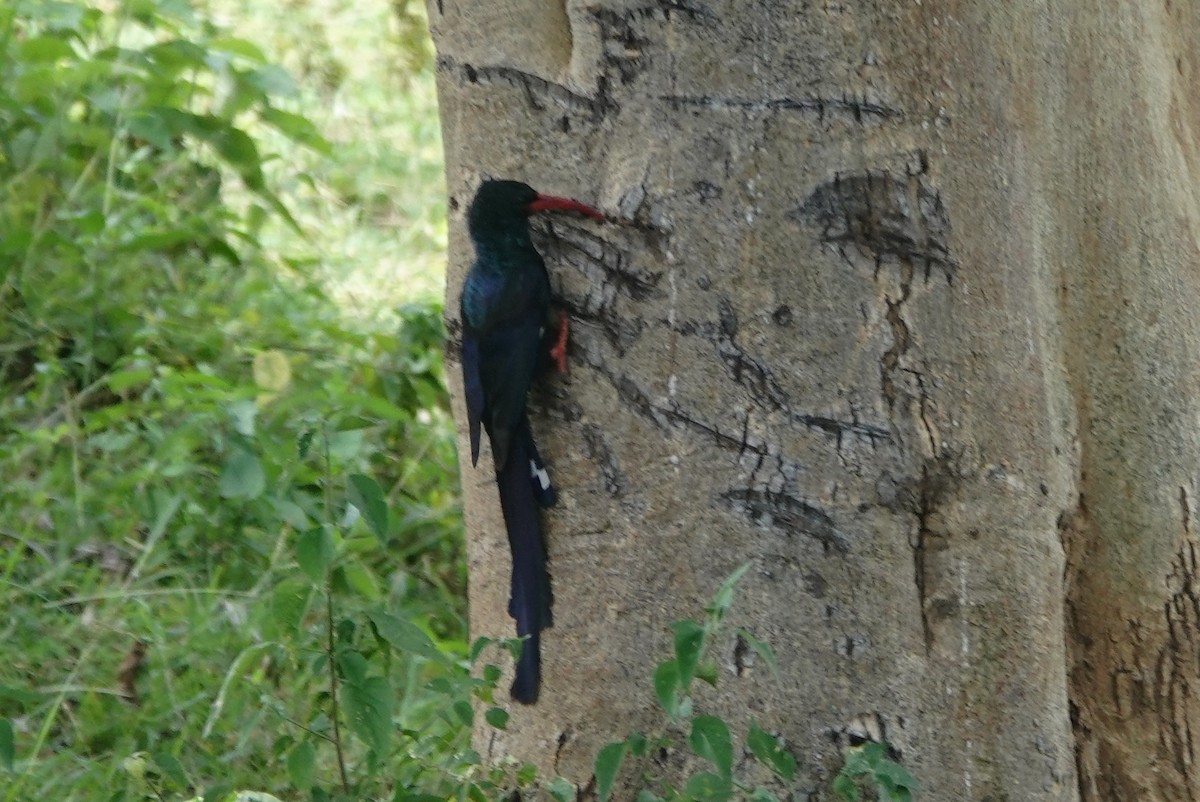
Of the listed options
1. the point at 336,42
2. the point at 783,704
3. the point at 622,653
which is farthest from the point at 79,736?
the point at 336,42

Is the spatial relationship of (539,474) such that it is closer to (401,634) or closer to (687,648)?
(401,634)

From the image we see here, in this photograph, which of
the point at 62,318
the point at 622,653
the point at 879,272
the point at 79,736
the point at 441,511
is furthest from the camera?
the point at 62,318

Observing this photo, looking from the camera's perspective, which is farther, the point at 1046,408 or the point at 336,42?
the point at 336,42

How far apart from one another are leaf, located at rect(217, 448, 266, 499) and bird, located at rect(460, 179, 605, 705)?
3.83 feet

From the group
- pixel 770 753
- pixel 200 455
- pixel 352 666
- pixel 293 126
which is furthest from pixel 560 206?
pixel 293 126

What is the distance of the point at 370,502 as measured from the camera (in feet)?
6.95

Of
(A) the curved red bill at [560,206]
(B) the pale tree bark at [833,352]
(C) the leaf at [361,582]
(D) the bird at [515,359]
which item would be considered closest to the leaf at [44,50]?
(C) the leaf at [361,582]

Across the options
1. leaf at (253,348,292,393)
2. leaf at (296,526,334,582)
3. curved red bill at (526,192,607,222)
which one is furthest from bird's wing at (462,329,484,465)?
leaf at (253,348,292,393)

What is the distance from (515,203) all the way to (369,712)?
29.0 inches

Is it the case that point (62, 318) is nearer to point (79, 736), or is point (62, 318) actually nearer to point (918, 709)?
point (79, 736)

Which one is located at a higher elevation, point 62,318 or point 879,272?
point 62,318

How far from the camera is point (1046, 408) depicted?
2217mm

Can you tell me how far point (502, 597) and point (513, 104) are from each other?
2.49 feet

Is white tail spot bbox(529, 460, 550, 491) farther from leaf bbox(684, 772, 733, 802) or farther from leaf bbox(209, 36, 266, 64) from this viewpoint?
leaf bbox(209, 36, 266, 64)
